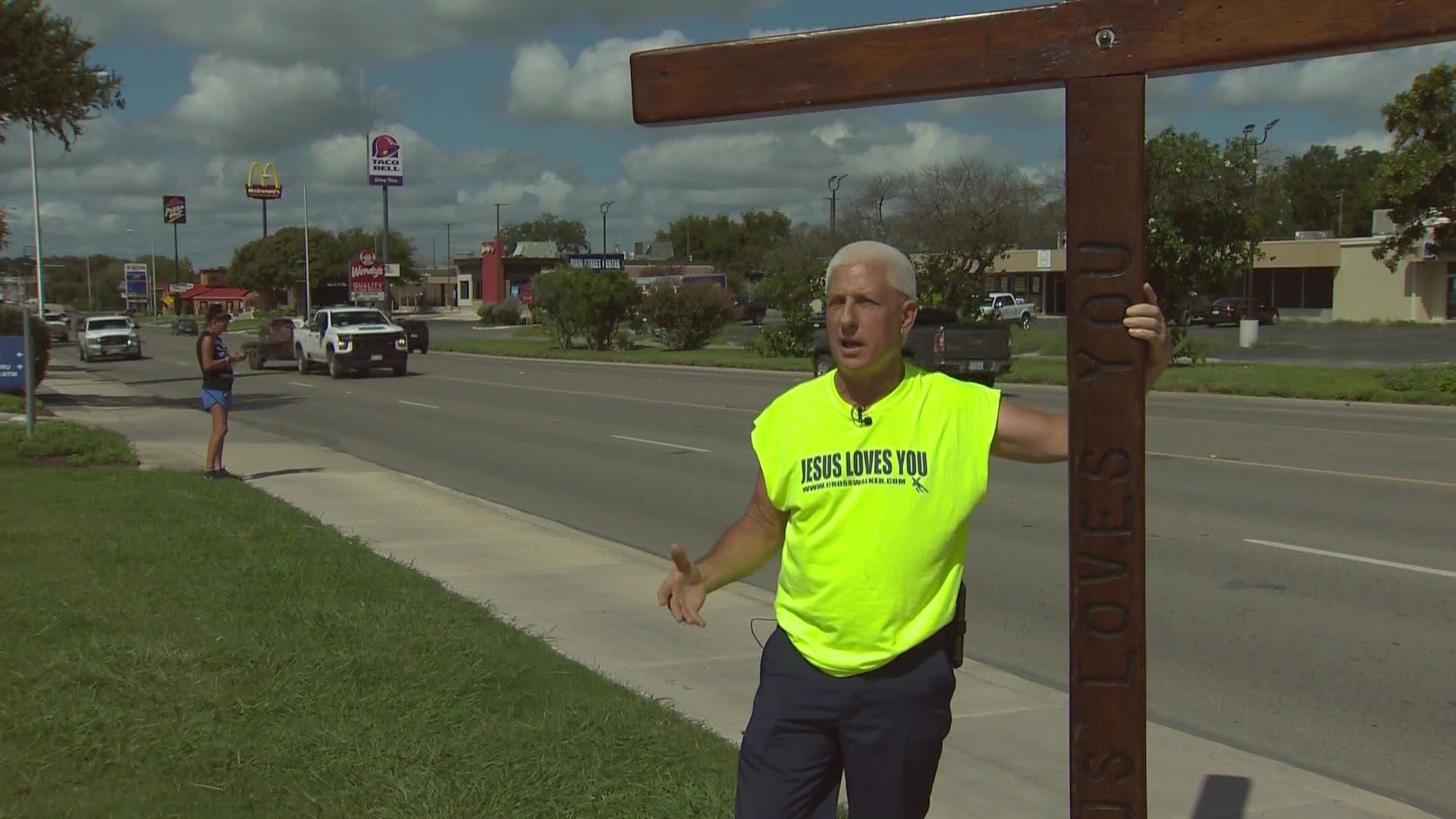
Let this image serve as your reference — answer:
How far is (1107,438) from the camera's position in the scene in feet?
9.45

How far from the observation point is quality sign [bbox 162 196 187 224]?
400 feet

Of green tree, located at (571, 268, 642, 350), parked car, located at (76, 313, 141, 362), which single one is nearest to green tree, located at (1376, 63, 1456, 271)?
green tree, located at (571, 268, 642, 350)

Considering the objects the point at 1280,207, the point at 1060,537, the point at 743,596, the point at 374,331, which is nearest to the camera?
the point at 743,596

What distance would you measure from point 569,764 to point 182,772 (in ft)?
4.41

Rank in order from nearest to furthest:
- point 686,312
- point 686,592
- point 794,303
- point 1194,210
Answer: point 686,592 → point 1194,210 → point 794,303 → point 686,312

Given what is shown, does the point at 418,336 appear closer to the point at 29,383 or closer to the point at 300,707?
the point at 29,383

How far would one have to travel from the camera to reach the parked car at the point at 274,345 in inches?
1492

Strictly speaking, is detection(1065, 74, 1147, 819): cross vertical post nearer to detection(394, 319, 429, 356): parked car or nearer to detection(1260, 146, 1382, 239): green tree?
detection(394, 319, 429, 356): parked car

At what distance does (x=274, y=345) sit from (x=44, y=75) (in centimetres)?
1608

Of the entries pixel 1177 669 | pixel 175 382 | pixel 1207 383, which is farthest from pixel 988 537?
pixel 175 382

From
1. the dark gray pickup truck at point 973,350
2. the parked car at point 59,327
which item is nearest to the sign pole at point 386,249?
the parked car at point 59,327

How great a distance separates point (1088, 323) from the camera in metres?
2.90

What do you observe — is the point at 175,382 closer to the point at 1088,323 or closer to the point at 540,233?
the point at 1088,323

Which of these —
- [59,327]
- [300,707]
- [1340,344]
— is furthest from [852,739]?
[59,327]
